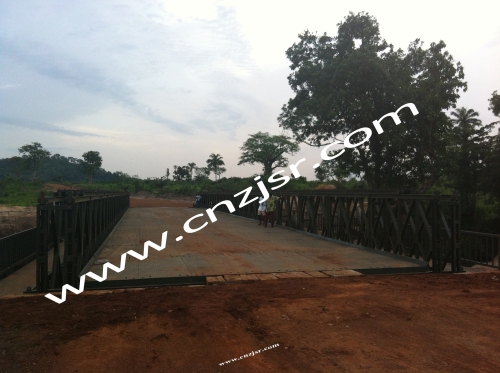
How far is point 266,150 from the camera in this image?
64.6m

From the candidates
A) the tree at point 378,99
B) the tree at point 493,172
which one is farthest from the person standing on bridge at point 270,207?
the tree at point 493,172

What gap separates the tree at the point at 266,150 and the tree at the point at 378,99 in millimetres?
37990

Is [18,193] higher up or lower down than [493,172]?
lower down

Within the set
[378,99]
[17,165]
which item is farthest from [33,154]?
[378,99]

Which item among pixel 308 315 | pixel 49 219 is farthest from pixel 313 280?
pixel 49 219

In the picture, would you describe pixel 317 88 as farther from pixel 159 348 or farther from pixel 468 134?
pixel 159 348

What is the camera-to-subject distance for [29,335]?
4.56 meters

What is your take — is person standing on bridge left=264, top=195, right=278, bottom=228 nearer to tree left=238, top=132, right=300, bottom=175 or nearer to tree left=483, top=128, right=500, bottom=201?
tree left=483, top=128, right=500, bottom=201

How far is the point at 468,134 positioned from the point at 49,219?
35.5 meters

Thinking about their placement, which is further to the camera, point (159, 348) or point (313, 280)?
point (313, 280)

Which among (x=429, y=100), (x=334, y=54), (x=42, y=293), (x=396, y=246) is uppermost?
(x=334, y=54)

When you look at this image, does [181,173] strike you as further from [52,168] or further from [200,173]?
[52,168]

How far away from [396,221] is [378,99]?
47.9 ft

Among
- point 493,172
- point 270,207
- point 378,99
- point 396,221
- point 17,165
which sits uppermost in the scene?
point 378,99
